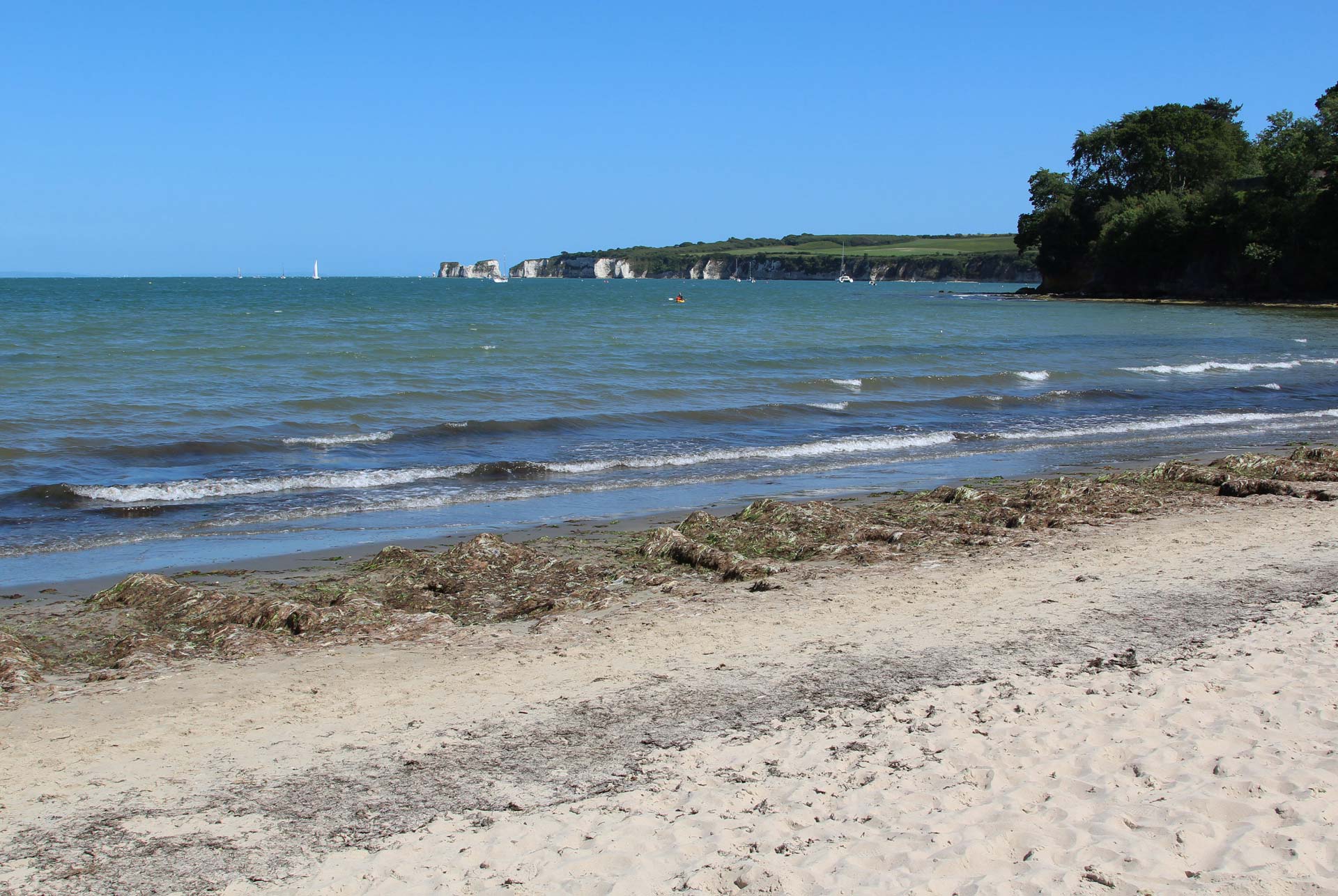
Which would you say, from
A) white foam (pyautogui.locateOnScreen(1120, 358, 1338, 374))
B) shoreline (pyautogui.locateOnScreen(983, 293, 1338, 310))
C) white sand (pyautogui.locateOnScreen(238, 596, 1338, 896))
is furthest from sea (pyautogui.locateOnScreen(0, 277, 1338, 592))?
shoreline (pyautogui.locateOnScreen(983, 293, 1338, 310))

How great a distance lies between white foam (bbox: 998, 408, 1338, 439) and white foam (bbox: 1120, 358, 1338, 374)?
7179 millimetres

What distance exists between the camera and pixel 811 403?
2164 centimetres

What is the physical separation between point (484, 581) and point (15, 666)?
3359 millimetres

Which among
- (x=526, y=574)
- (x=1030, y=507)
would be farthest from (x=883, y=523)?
(x=526, y=574)

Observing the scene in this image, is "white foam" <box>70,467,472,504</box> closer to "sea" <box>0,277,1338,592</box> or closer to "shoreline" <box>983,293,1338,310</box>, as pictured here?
"sea" <box>0,277,1338,592</box>

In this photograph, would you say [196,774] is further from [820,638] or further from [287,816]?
[820,638]

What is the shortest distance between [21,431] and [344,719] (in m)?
13.7

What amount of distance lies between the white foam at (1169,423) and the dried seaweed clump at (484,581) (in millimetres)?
11440

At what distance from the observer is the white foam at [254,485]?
1255 centimetres

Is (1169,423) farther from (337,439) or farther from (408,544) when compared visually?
(408,544)

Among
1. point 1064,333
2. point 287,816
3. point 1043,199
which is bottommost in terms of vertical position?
point 287,816

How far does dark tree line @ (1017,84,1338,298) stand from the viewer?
228ft

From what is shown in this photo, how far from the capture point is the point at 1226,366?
100ft

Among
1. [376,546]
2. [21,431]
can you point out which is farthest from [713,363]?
[376,546]
